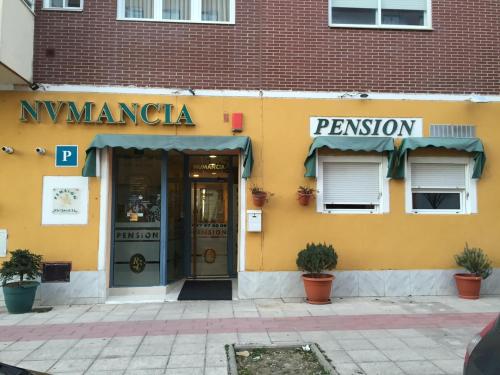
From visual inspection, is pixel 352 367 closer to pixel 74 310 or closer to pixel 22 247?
pixel 74 310

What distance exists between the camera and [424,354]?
5.30m

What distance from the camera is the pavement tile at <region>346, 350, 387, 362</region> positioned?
5.14 m

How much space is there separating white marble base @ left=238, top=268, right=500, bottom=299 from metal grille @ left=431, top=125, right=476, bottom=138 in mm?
2682

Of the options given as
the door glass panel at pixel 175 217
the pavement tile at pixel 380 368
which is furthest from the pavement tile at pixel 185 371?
the door glass panel at pixel 175 217

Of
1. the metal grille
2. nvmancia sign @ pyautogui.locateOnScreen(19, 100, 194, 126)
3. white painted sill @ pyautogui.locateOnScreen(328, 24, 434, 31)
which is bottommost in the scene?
the metal grille

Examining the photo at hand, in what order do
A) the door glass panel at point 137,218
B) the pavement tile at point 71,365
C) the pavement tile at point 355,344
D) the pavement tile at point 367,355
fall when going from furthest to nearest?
the door glass panel at point 137,218
the pavement tile at point 355,344
the pavement tile at point 367,355
the pavement tile at point 71,365

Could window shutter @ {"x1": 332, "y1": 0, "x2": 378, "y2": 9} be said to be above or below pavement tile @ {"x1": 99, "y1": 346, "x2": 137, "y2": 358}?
above

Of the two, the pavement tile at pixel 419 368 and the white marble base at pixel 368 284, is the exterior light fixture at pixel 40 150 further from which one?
the pavement tile at pixel 419 368

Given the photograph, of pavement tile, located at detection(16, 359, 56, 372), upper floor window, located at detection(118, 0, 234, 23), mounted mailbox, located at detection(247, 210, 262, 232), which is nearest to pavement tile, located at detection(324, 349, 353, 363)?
mounted mailbox, located at detection(247, 210, 262, 232)

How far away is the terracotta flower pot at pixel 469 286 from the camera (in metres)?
8.11

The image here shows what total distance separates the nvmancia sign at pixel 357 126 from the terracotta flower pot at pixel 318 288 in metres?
2.74

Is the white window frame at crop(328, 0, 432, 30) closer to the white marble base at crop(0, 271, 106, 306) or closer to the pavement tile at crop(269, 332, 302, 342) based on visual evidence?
the pavement tile at crop(269, 332, 302, 342)

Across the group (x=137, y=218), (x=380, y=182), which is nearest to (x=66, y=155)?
(x=137, y=218)

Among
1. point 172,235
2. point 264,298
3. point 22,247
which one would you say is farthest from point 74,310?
point 264,298
